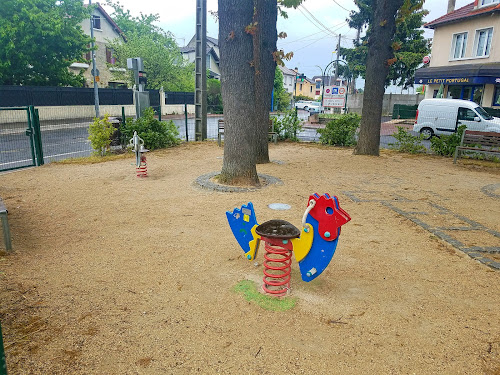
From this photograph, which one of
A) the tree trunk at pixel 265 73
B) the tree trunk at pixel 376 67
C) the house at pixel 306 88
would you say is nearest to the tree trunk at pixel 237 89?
the tree trunk at pixel 265 73

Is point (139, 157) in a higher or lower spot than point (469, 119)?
lower

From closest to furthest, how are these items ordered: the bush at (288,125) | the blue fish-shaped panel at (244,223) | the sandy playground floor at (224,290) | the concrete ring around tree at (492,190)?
the sandy playground floor at (224,290), the blue fish-shaped panel at (244,223), the concrete ring around tree at (492,190), the bush at (288,125)

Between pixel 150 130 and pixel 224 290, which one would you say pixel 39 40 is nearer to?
pixel 150 130

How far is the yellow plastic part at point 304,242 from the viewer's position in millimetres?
3332

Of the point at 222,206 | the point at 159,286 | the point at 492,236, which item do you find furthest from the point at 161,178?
the point at 492,236

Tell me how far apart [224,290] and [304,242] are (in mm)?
887

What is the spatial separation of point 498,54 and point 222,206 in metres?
22.5

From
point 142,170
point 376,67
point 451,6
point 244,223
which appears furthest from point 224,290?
point 451,6

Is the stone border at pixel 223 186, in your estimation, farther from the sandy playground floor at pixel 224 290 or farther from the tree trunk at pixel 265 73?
the tree trunk at pixel 265 73

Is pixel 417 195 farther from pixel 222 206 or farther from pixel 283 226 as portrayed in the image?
pixel 283 226

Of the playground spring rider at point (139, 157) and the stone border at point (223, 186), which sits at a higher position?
the playground spring rider at point (139, 157)

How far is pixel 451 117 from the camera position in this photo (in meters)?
17.3

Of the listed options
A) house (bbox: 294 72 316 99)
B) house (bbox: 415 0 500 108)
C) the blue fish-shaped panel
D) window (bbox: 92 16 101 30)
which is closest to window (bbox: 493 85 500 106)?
house (bbox: 415 0 500 108)

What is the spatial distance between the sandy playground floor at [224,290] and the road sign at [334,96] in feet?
47.5
